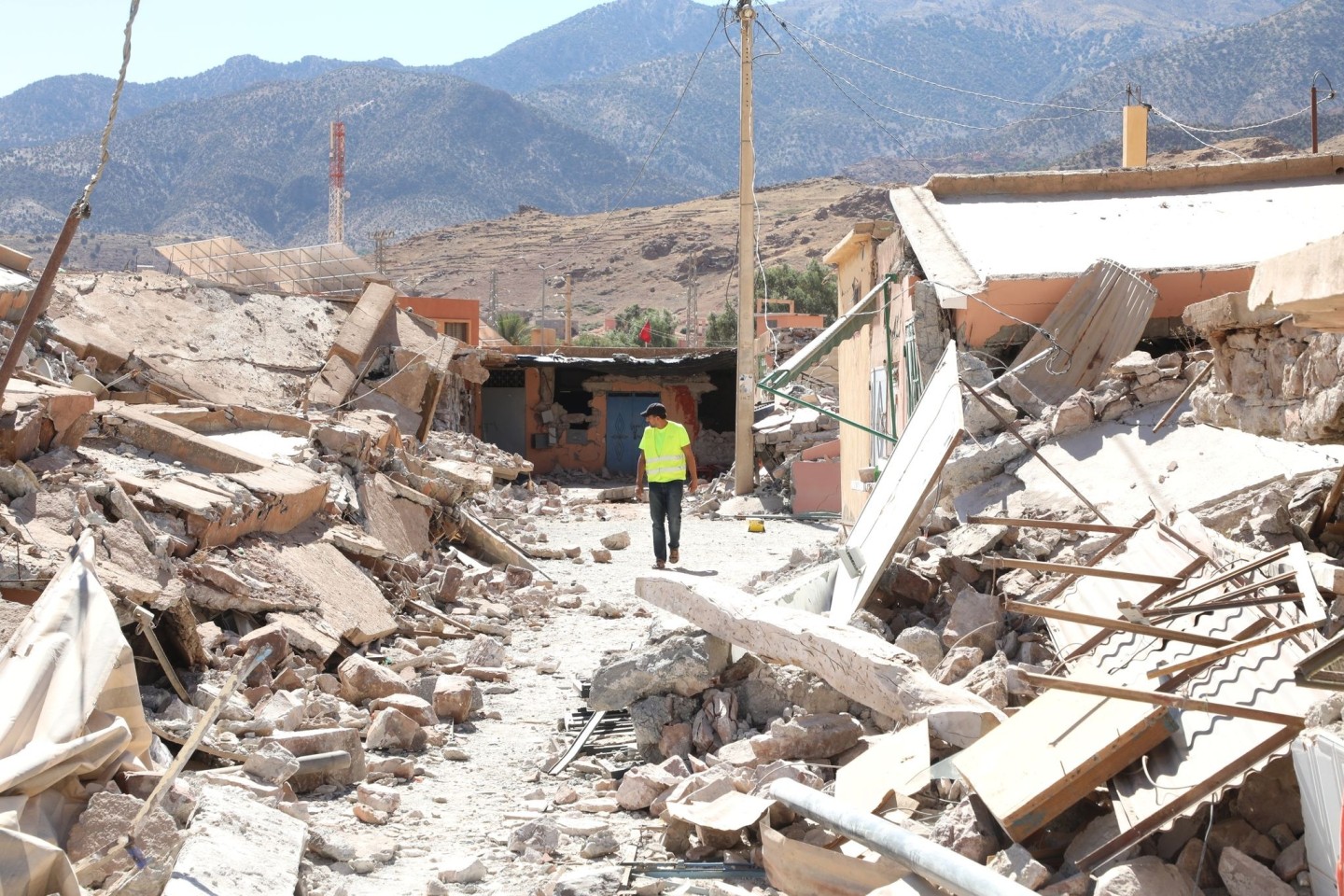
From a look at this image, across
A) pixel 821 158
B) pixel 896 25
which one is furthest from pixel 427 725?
pixel 896 25

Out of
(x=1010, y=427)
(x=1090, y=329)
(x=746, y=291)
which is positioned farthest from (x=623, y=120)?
(x=1010, y=427)

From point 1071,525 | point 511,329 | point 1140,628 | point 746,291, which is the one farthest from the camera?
point 511,329

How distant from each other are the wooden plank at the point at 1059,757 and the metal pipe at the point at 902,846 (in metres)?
0.28

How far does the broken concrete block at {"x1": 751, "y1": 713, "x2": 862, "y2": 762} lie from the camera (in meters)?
4.73

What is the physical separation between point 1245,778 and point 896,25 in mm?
181166

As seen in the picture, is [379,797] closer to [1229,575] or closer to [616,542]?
[1229,575]

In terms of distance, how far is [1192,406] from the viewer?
21.8 feet

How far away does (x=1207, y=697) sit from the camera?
3.52m

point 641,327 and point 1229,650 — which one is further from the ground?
point 1229,650

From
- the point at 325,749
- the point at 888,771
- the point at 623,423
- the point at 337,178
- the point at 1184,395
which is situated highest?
the point at 337,178

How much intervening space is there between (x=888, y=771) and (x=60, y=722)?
267 cm

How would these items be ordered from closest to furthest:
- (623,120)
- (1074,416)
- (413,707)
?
(413,707) → (1074,416) → (623,120)

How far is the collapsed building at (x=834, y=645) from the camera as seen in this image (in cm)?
338

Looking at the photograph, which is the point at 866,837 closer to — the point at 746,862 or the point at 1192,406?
the point at 746,862
